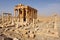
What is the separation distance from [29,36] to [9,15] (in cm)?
2404

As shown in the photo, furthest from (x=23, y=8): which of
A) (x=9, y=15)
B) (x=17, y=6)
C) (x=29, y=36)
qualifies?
(x=29, y=36)

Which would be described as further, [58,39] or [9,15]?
[9,15]

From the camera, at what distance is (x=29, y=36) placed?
1375 cm

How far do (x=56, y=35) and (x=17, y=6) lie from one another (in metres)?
22.0

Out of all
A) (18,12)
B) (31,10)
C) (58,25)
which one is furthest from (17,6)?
(58,25)

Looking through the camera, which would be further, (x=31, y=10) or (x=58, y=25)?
(x=31, y=10)

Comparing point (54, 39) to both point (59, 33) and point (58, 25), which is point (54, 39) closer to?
point (59, 33)

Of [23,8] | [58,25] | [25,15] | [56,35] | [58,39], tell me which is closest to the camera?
[58,39]

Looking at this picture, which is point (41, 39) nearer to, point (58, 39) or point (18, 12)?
point (58, 39)

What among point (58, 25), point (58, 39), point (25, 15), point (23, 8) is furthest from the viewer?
point (25, 15)

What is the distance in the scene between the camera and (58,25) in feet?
54.7

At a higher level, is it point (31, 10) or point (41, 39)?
point (31, 10)

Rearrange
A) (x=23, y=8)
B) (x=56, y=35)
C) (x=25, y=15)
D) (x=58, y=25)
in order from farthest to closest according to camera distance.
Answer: (x=25, y=15), (x=23, y=8), (x=58, y=25), (x=56, y=35)

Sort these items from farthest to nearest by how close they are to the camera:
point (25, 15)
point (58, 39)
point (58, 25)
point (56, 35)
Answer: point (25, 15), point (58, 25), point (56, 35), point (58, 39)
